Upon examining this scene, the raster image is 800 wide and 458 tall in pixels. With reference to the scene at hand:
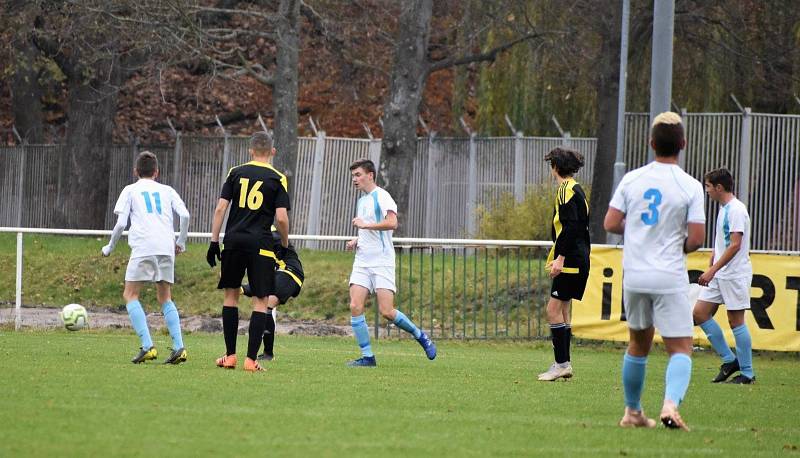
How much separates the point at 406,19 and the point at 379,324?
8.60 metres

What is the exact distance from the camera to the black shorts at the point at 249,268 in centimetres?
1227

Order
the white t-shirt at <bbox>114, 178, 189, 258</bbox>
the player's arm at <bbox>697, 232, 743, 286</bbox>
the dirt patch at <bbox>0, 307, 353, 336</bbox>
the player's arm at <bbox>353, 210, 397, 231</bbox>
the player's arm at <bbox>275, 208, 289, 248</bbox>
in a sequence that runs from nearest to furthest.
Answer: the player's arm at <bbox>275, 208, 289, 248</bbox>, the player's arm at <bbox>697, 232, 743, 286</bbox>, the white t-shirt at <bbox>114, 178, 189, 258</bbox>, the player's arm at <bbox>353, 210, 397, 231</bbox>, the dirt patch at <bbox>0, 307, 353, 336</bbox>

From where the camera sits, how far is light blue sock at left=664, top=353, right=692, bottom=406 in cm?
875

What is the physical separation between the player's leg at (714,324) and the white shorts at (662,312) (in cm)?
502

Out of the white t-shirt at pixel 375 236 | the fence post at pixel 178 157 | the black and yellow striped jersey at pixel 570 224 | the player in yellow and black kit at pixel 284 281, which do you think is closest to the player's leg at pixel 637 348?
the black and yellow striped jersey at pixel 570 224

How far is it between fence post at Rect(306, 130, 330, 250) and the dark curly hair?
1743 centimetres

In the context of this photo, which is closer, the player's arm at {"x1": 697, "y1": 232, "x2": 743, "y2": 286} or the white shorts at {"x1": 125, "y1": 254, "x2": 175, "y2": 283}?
the player's arm at {"x1": 697, "y1": 232, "x2": 743, "y2": 286}

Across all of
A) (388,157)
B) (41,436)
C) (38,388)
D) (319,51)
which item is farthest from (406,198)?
(41,436)

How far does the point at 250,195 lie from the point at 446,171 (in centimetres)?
1745

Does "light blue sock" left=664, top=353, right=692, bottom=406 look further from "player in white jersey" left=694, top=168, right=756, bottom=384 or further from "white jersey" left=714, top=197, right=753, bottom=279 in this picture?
"white jersey" left=714, top=197, right=753, bottom=279

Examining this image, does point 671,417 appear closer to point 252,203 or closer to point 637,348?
point 637,348

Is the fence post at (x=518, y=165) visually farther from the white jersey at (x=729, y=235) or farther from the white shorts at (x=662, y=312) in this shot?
the white shorts at (x=662, y=312)

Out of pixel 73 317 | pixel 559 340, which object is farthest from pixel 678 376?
pixel 73 317

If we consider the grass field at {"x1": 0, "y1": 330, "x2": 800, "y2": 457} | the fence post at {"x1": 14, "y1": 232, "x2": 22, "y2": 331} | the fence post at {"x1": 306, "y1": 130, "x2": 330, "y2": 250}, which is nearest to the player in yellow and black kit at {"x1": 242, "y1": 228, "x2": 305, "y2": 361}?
the grass field at {"x1": 0, "y1": 330, "x2": 800, "y2": 457}
